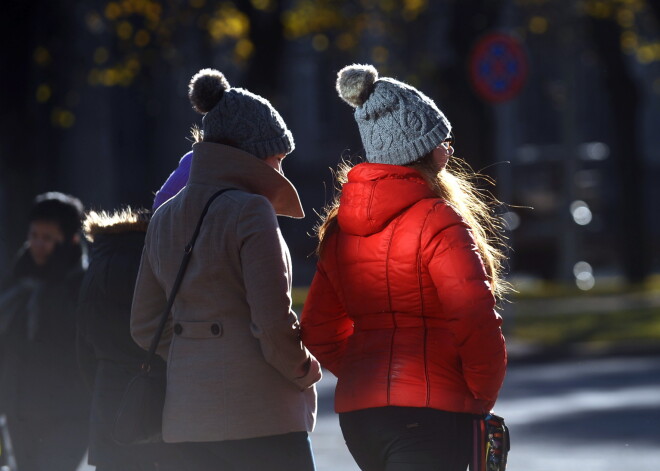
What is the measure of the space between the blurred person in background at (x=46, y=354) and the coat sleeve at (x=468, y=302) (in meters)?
2.50

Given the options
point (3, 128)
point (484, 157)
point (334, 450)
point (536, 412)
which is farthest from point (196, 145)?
point (484, 157)

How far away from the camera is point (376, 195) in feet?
12.8

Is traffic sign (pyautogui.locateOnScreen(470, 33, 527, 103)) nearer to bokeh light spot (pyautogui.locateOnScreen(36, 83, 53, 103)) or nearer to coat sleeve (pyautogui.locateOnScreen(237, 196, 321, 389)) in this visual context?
bokeh light spot (pyautogui.locateOnScreen(36, 83, 53, 103))

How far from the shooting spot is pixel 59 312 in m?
5.88

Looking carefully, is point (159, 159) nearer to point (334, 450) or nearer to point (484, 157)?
point (484, 157)

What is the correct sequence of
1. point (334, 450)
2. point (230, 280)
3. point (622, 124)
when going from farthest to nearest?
point (622, 124)
point (334, 450)
point (230, 280)

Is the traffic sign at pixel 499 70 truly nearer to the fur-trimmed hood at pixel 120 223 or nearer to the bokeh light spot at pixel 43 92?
the bokeh light spot at pixel 43 92

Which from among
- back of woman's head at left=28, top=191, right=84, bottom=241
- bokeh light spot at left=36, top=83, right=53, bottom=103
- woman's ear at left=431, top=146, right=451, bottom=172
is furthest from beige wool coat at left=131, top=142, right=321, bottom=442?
bokeh light spot at left=36, top=83, right=53, bottom=103

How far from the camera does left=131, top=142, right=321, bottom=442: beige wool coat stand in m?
3.97

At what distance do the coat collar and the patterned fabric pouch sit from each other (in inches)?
35.6

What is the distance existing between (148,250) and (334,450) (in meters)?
A: 5.37

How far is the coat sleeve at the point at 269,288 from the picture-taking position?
13.0ft

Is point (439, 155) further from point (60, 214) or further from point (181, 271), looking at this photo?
point (60, 214)

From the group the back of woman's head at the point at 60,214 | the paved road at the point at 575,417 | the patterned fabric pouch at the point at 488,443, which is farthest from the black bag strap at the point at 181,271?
the paved road at the point at 575,417
